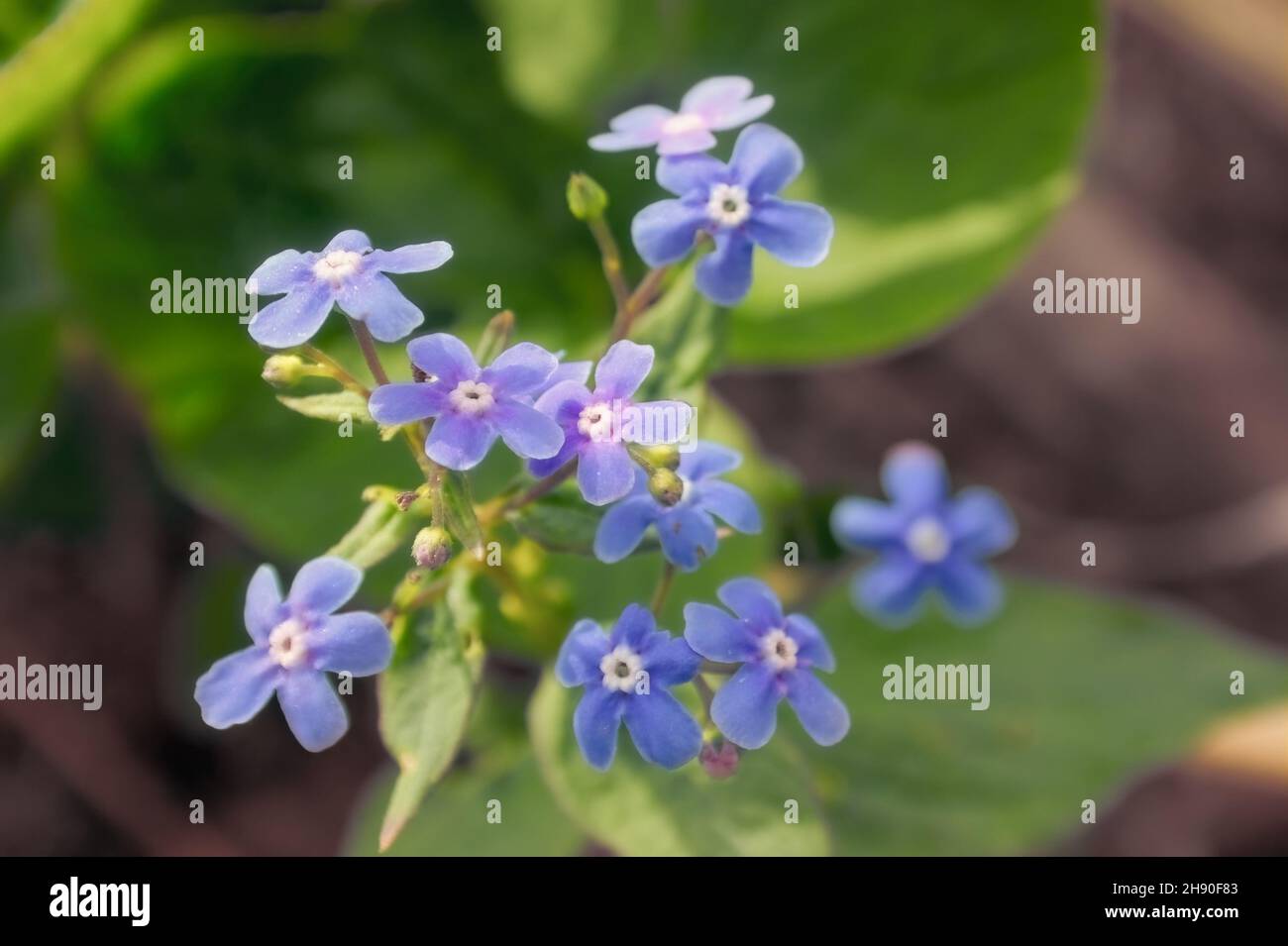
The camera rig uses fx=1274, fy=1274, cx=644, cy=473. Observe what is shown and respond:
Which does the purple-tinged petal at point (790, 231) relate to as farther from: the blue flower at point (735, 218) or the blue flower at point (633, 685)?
the blue flower at point (633, 685)

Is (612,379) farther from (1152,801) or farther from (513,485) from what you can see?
(1152,801)

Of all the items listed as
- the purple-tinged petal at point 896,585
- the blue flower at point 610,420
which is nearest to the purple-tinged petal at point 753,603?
the blue flower at point 610,420

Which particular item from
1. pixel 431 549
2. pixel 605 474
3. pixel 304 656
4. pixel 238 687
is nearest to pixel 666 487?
pixel 605 474

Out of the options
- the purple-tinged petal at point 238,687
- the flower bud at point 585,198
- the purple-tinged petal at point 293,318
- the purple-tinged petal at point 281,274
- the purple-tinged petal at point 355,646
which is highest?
the flower bud at point 585,198

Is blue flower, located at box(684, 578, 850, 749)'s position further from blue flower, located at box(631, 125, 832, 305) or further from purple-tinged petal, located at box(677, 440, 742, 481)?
blue flower, located at box(631, 125, 832, 305)

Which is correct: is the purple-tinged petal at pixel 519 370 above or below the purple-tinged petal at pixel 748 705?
above

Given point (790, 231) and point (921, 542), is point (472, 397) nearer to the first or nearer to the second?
point (790, 231)

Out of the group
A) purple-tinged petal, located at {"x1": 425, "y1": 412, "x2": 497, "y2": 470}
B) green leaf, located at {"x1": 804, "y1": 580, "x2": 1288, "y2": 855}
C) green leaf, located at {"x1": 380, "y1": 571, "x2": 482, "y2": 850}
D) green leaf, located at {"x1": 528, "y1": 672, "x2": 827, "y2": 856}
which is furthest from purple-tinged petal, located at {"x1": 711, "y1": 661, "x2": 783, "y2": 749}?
green leaf, located at {"x1": 804, "y1": 580, "x2": 1288, "y2": 855}

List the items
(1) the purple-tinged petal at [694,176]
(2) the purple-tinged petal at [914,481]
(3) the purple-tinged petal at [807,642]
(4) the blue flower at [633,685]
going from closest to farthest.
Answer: (4) the blue flower at [633,685] → (3) the purple-tinged petal at [807,642] → (1) the purple-tinged petal at [694,176] → (2) the purple-tinged petal at [914,481]
